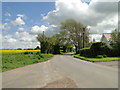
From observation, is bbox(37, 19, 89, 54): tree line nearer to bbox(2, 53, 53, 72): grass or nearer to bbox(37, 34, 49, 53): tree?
bbox(37, 34, 49, 53): tree

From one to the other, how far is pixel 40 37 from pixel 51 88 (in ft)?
74.3

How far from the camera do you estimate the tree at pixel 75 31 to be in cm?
3613

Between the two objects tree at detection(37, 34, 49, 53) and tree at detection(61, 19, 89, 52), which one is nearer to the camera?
tree at detection(37, 34, 49, 53)

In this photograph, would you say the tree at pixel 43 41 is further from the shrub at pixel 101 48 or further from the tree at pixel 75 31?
the tree at pixel 75 31

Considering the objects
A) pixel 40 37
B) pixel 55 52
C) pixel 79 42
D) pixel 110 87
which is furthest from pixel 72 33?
pixel 110 87

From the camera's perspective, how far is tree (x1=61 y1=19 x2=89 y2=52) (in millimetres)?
36131

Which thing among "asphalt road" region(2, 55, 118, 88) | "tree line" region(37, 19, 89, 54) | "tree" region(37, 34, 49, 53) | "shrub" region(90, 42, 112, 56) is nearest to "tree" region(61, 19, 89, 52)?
"tree line" region(37, 19, 89, 54)

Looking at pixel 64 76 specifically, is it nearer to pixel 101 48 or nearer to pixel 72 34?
pixel 101 48

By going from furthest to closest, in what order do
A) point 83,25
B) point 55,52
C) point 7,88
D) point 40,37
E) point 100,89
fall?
point 55,52 → point 83,25 → point 40,37 → point 7,88 → point 100,89

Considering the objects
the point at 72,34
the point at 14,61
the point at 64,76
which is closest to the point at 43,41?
the point at 14,61

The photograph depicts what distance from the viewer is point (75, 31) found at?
3656 centimetres

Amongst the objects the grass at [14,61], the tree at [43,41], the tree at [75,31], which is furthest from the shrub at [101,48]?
the tree at [75,31]

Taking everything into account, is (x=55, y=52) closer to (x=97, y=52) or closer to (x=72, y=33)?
(x=72, y=33)

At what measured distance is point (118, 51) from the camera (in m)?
17.1
